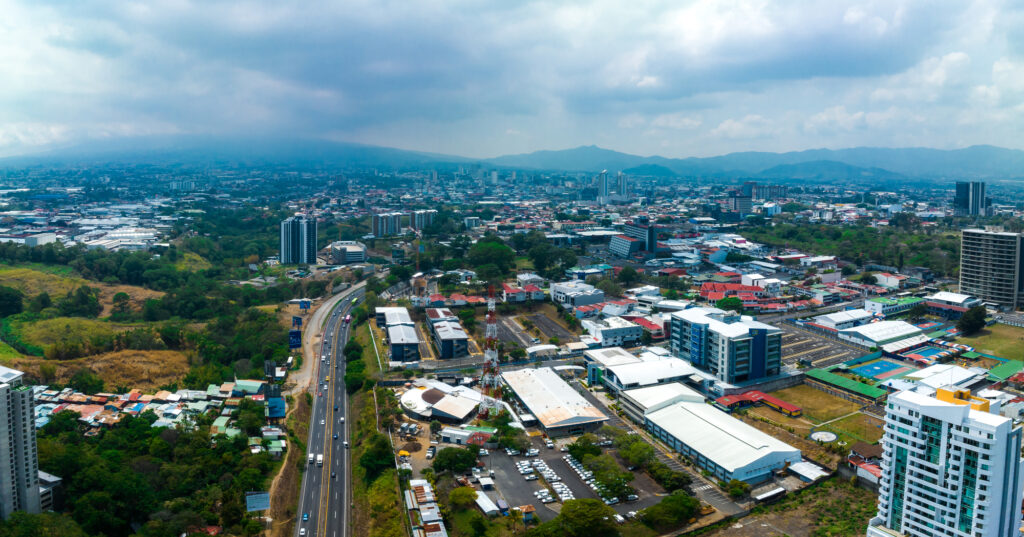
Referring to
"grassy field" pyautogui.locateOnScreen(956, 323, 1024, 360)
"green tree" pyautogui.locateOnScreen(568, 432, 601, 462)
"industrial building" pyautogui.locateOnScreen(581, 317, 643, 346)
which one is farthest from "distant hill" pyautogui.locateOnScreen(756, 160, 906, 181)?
"green tree" pyautogui.locateOnScreen(568, 432, 601, 462)

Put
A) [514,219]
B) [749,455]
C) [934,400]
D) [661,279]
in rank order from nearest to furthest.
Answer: [934,400] < [749,455] < [661,279] < [514,219]

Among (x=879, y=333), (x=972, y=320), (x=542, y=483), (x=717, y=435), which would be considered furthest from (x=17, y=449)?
(x=972, y=320)

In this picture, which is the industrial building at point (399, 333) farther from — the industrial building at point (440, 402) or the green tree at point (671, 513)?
the green tree at point (671, 513)

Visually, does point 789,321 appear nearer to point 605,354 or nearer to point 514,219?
point 605,354

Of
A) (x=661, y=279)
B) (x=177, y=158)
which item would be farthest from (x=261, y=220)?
(x=177, y=158)

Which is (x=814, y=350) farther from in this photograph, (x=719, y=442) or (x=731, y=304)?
(x=719, y=442)
